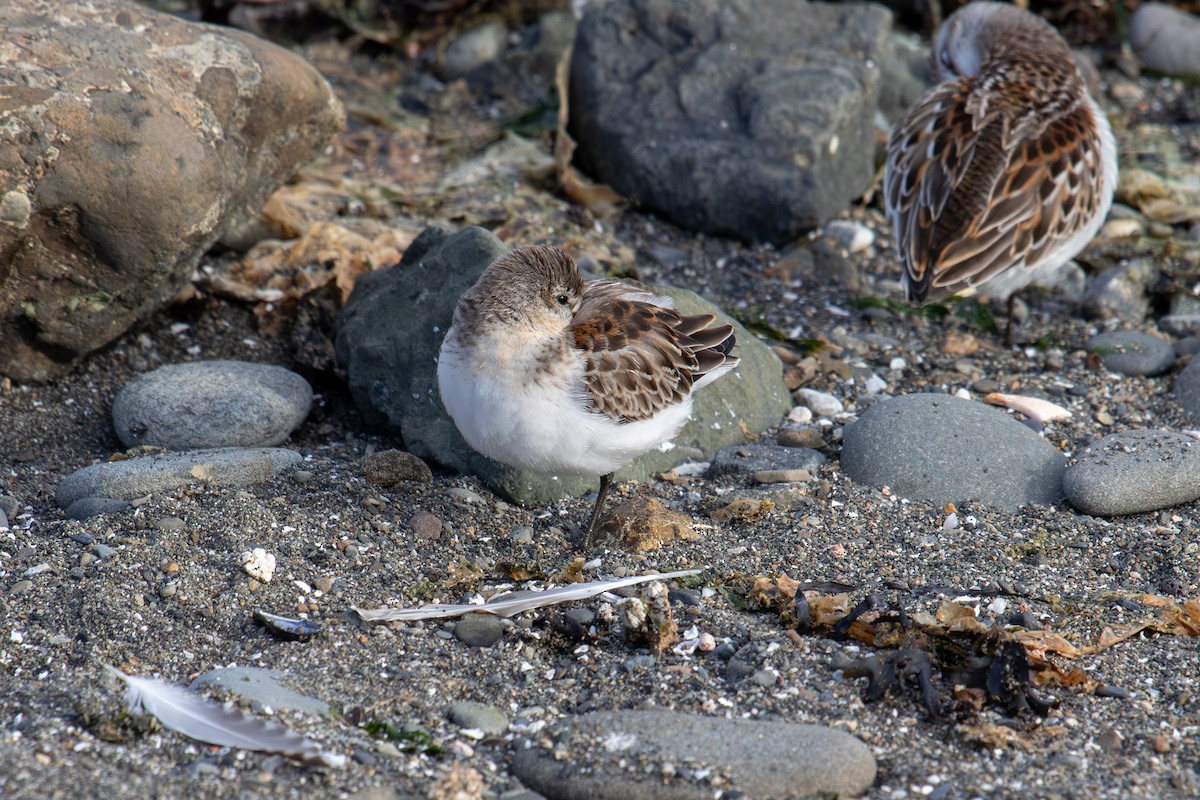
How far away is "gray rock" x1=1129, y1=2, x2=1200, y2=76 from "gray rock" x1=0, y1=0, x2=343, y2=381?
7728 millimetres

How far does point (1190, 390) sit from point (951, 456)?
1728 millimetres

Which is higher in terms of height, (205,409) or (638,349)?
(638,349)

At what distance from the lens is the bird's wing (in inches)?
267

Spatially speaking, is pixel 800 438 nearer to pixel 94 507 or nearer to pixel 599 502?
pixel 599 502

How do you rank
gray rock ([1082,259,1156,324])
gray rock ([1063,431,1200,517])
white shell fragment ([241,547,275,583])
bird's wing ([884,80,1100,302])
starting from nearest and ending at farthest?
white shell fragment ([241,547,275,583]), gray rock ([1063,431,1200,517]), bird's wing ([884,80,1100,302]), gray rock ([1082,259,1156,324])

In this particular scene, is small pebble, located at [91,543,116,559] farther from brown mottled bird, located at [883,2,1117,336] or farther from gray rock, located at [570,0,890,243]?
gray rock, located at [570,0,890,243]

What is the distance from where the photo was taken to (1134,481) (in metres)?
5.41

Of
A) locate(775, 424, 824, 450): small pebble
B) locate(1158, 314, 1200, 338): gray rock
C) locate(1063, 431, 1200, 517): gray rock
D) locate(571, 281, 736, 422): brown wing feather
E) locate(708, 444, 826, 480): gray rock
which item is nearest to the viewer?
locate(571, 281, 736, 422): brown wing feather

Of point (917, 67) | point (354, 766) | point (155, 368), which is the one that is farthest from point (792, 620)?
point (917, 67)

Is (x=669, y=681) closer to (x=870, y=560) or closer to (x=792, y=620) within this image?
(x=792, y=620)

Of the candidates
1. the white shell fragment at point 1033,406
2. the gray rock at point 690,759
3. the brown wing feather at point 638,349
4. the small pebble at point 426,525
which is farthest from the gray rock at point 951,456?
the gray rock at point 690,759

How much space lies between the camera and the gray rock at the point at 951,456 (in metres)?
5.57

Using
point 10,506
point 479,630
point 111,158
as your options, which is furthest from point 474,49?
point 479,630

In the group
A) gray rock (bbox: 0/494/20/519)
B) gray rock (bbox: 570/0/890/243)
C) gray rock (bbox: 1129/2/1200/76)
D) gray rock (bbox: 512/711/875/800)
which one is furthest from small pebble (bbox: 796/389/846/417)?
gray rock (bbox: 1129/2/1200/76)
